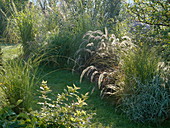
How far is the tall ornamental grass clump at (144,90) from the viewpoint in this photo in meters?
3.52

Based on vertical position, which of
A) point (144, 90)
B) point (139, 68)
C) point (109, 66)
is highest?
point (139, 68)

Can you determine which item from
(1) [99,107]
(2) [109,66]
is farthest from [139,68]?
(2) [109,66]

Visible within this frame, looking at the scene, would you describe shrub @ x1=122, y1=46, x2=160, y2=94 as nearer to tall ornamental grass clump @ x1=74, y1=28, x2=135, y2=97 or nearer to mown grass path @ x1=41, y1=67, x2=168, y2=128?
tall ornamental grass clump @ x1=74, y1=28, x2=135, y2=97

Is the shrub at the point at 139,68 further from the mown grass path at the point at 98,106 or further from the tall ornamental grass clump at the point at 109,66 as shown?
the mown grass path at the point at 98,106

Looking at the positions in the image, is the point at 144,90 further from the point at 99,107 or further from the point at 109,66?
the point at 109,66

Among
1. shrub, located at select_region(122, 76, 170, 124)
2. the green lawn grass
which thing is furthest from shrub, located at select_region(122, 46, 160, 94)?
the green lawn grass

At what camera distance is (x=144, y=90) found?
12.0 feet

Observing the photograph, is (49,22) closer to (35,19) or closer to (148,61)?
(35,19)

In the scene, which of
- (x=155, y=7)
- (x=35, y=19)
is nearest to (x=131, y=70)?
(x=155, y=7)

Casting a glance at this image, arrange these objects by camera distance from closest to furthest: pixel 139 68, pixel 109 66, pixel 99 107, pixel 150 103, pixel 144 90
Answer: pixel 150 103 → pixel 144 90 → pixel 139 68 → pixel 99 107 → pixel 109 66

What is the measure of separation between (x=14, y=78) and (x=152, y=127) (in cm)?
190

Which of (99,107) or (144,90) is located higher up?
(144,90)

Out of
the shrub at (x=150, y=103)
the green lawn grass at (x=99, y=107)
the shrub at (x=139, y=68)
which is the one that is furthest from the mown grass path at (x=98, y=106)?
the shrub at (x=139, y=68)

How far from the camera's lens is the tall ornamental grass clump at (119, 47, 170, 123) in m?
3.52
